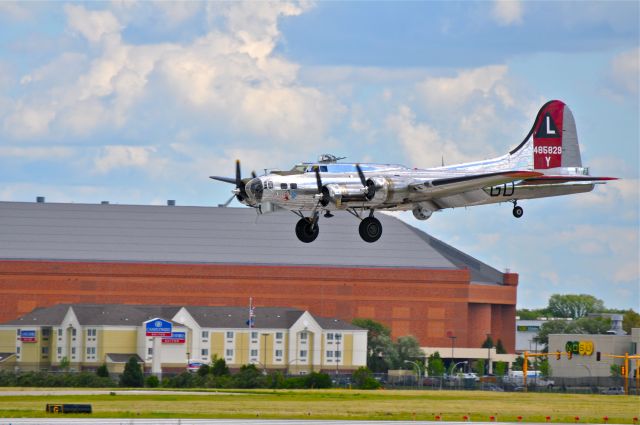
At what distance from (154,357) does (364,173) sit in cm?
10153

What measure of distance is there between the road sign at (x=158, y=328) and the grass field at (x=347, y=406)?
53.9 metres

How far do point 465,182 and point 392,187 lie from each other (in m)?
4.85

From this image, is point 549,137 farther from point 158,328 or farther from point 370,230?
point 158,328

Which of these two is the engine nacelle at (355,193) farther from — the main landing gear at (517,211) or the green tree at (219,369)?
the green tree at (219,369)

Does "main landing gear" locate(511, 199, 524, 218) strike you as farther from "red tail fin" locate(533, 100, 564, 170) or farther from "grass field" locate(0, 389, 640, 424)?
"grass field" locate(0, 389, 640, 424)

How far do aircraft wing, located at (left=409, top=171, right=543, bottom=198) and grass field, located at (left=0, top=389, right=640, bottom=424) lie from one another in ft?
64.0

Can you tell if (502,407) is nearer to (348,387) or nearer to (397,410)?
(397,410)

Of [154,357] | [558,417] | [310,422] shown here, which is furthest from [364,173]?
[154,357]

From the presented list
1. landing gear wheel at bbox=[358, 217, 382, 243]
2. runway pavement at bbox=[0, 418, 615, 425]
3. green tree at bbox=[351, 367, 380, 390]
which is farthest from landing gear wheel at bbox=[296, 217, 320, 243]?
green tree at bbox=[351, 367, 380, 390]

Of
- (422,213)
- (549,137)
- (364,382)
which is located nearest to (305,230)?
(422,213)

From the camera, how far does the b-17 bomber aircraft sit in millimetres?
84000

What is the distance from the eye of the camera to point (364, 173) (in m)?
86.0

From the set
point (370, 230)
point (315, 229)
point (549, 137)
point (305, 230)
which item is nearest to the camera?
point (305, 230)

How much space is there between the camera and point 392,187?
86125mm
